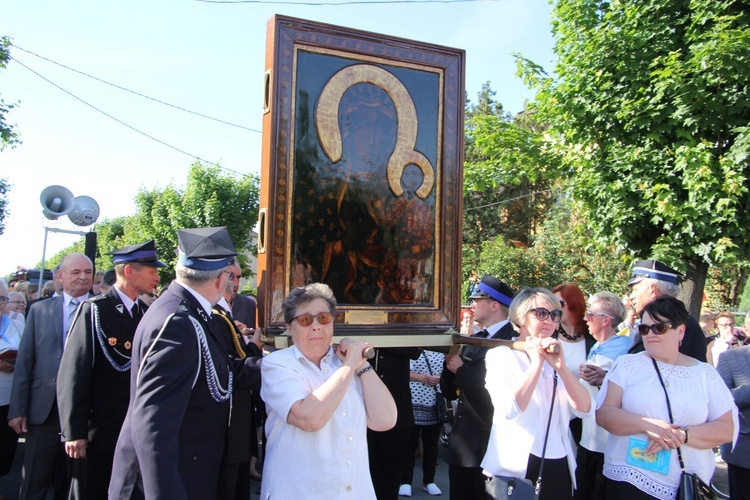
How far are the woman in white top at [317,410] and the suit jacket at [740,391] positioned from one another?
3022mm

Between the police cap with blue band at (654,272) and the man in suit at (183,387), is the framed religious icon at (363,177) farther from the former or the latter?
the police cap with blue band at (654,272)

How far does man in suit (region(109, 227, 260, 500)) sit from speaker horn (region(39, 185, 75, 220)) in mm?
7720

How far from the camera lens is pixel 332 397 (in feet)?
9.07

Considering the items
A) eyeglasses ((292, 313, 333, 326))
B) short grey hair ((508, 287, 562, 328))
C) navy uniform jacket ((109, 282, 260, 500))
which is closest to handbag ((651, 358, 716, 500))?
short grey hair ((508, 287, 562, 328))

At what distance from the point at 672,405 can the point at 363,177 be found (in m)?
2.25

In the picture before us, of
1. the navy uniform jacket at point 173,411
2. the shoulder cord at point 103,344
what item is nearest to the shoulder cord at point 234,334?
the navy uniform jacket at point 173,411

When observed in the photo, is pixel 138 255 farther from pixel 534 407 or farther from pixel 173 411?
pixel 534 407

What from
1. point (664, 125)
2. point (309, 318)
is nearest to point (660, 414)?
point (309, 318)

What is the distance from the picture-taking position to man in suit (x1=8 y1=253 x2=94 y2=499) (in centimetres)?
460

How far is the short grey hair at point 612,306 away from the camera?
475cm

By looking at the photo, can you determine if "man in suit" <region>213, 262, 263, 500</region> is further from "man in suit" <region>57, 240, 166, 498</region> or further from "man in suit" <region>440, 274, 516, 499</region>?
"man in suit" <region>440, 274, 516, 499</region>

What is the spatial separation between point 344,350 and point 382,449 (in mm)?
2111

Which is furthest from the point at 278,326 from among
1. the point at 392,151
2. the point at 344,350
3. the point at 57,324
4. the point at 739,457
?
the point at 739,457

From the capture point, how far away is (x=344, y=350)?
3.01m
